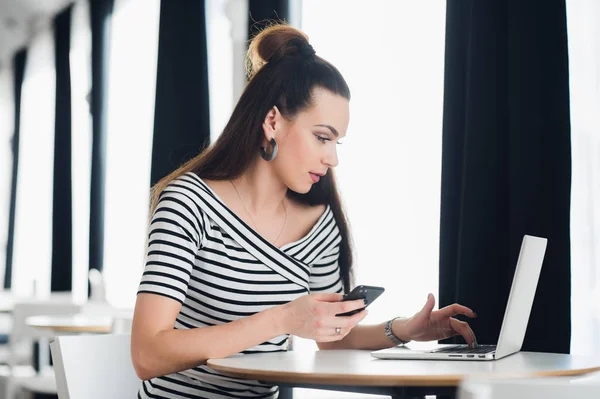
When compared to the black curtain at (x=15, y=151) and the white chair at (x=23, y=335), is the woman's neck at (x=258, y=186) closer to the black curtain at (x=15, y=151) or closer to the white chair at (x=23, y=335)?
the white chair at (x=23, y=335)

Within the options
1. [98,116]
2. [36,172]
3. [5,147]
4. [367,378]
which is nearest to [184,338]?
[367,378]

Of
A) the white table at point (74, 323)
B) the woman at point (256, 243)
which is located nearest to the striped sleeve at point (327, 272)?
the woman at point (256, 243)

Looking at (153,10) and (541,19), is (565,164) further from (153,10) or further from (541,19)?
(153,10)

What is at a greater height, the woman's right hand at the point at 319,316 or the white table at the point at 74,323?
the woman's right hand at the point at 319,316

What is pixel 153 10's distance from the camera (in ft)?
18.8

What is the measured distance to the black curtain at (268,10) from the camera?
13.7 feet

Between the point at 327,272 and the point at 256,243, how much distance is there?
306mm

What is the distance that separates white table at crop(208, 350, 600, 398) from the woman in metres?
0.09

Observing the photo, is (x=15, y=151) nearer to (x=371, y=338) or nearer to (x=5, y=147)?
(x=5, y=147)

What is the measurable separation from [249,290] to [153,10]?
423 cm

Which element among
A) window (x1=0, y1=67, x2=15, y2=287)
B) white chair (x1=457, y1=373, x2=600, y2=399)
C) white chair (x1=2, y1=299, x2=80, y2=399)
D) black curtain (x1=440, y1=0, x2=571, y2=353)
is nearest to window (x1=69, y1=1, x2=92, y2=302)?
white chair (x1=2, y1=299, x2=80, y2=399)

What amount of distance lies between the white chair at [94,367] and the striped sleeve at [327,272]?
54cm

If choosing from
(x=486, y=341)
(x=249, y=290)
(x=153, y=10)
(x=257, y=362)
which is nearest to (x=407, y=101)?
(x=486, y=341)

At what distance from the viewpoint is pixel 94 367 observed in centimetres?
182
